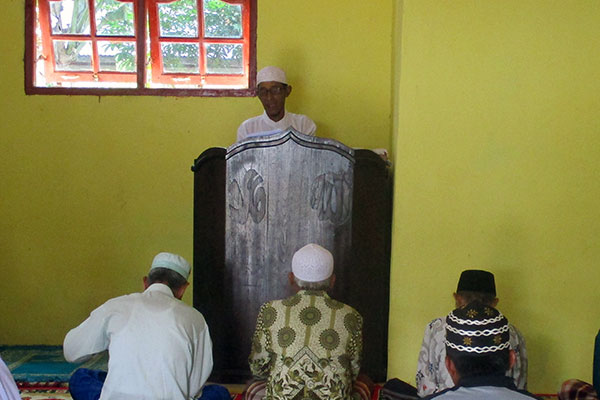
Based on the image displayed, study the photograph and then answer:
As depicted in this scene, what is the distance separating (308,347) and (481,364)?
92cm

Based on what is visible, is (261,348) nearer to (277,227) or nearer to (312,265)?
(312,265)

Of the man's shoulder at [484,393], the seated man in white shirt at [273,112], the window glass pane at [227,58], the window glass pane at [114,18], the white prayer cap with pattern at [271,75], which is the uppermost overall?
the window glass pane at [114,18]

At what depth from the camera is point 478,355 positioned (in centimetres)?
186

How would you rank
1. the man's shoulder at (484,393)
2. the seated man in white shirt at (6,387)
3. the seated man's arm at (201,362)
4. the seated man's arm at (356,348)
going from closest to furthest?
the man's shoulder at (484,393), the seated man in white shirt at (6,387), the seated man's arm at (201,362), the seated man's arm at (356,348)

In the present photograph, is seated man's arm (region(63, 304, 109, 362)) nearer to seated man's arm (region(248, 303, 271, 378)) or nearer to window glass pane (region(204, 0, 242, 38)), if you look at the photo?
seated man's arm (region(248, 303, 271, 378))

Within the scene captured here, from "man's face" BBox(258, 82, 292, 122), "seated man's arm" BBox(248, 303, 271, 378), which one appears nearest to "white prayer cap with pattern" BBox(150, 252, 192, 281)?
"seated man's arm" BBox(248, 303, 271, 378)

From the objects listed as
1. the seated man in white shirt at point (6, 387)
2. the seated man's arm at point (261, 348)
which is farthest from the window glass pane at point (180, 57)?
the seated man in white shirt at point (6, 387)

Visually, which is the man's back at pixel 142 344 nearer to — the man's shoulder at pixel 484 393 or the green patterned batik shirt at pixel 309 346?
the green patterned batik shirt at pixel 309 346

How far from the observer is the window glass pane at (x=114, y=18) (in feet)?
16.8

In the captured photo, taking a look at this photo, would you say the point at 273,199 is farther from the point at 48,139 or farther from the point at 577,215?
the point at 48,139

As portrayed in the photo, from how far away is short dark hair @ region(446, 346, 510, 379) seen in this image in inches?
72.6

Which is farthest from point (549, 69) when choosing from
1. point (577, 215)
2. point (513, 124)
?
point (577, 215)

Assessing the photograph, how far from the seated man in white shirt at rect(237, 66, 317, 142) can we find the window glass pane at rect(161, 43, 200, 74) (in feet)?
2.24

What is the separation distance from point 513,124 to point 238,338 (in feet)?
6.05
